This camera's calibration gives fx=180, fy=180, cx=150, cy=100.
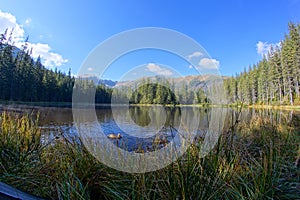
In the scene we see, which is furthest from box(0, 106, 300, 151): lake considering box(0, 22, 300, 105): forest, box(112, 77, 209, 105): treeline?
box(0, 22, 300, 105): forest

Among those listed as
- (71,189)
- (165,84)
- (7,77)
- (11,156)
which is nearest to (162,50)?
(165,84)

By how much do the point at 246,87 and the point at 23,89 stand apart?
63918 millimetres

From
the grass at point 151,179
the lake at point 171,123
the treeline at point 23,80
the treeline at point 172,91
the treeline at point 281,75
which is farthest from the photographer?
the treeline at point 23,80

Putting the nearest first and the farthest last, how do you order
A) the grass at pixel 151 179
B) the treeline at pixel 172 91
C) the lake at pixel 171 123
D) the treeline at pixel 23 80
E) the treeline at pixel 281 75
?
the grass at pixel 151 179 < the lake at pixel 171 123 < the treeline at pixel 172 91 < the treeline at pixel 281 75 < the treeline at pixel 23 80

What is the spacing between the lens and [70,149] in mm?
2094

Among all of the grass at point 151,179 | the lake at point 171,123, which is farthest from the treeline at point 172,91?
the grass at point 151,179

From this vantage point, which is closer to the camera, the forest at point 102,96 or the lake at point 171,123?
the lake at point 171,123

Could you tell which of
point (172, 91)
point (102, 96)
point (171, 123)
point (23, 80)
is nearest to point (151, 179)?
point (171, 123)

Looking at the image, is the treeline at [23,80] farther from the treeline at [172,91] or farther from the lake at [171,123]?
the treeline at [172,91]

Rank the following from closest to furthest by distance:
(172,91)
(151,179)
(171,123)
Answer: (151,179), (171,123), (172,91)

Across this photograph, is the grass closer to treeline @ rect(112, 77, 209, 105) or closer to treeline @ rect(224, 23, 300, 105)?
treeline @ rect(112, 77, 209, 105)

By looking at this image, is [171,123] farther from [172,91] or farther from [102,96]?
[102,96]

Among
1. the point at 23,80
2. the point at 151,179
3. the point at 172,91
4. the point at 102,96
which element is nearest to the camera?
the point at 151,179

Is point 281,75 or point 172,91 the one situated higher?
point 281,75
